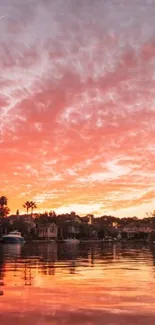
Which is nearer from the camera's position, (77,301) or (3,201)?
(77,301)

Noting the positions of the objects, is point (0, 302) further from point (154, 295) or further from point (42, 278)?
point (42, 278)

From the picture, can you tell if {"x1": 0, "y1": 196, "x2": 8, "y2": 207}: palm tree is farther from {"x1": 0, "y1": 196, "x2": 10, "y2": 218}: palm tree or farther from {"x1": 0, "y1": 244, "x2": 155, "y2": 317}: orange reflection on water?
{"x1": 0, "y1": 244, "x2": 155, "y2": 317}: orange reflection on water

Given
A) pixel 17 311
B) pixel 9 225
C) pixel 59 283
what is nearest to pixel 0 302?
pixel 17 311

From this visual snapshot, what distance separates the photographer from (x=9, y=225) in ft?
591

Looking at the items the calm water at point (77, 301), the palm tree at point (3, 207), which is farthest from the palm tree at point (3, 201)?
the calm water at point (77, 301)

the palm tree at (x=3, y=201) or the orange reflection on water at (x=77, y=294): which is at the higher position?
the palm tree at (x=3, y=201)

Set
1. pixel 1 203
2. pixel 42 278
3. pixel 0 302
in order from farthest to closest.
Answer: pixel 1 203
pixel 42 278
pixel 0 302

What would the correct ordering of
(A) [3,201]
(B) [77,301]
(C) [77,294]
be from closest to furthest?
(B) [77,301] < (C) [77,294] < (A) [3,201]

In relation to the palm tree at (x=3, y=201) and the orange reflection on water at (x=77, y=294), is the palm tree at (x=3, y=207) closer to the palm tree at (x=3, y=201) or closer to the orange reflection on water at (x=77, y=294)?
the palm tree at (x=3, y=201)

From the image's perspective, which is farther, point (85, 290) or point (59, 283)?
point (59, 283)

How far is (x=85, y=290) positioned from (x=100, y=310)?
190 inches

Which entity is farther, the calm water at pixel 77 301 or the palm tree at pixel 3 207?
the palm tree at pixel 3 207

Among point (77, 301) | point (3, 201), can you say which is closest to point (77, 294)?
point (77, 301)

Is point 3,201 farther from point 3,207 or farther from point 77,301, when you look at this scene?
point 77,301
